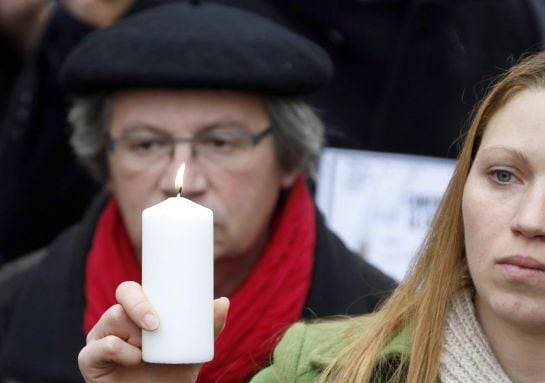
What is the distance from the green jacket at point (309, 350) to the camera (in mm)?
3189

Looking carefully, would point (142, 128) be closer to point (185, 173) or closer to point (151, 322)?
point (185, 173)

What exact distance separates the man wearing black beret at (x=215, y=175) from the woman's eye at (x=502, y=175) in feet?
4.08

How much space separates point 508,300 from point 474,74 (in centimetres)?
245

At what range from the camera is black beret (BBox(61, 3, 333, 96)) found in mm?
4281

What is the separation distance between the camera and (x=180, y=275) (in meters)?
2.62

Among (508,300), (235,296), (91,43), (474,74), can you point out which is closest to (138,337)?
(508,300)

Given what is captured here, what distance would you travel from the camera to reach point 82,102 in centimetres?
466

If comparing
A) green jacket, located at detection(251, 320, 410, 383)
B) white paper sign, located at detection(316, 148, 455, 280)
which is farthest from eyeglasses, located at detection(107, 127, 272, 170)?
green jacket, located at detection(251, 320, 410, 383)

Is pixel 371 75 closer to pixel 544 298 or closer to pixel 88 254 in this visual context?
pixel 88 254

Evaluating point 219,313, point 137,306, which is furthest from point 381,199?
point 137,306

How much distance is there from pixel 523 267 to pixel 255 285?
5.21 feet

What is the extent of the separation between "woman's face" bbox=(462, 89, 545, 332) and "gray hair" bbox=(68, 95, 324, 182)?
144 cm

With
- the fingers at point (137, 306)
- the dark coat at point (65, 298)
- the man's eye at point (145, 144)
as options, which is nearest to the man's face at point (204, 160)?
the man's eye at point (145, 144)

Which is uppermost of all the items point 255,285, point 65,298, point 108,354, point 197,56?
point 197,56
